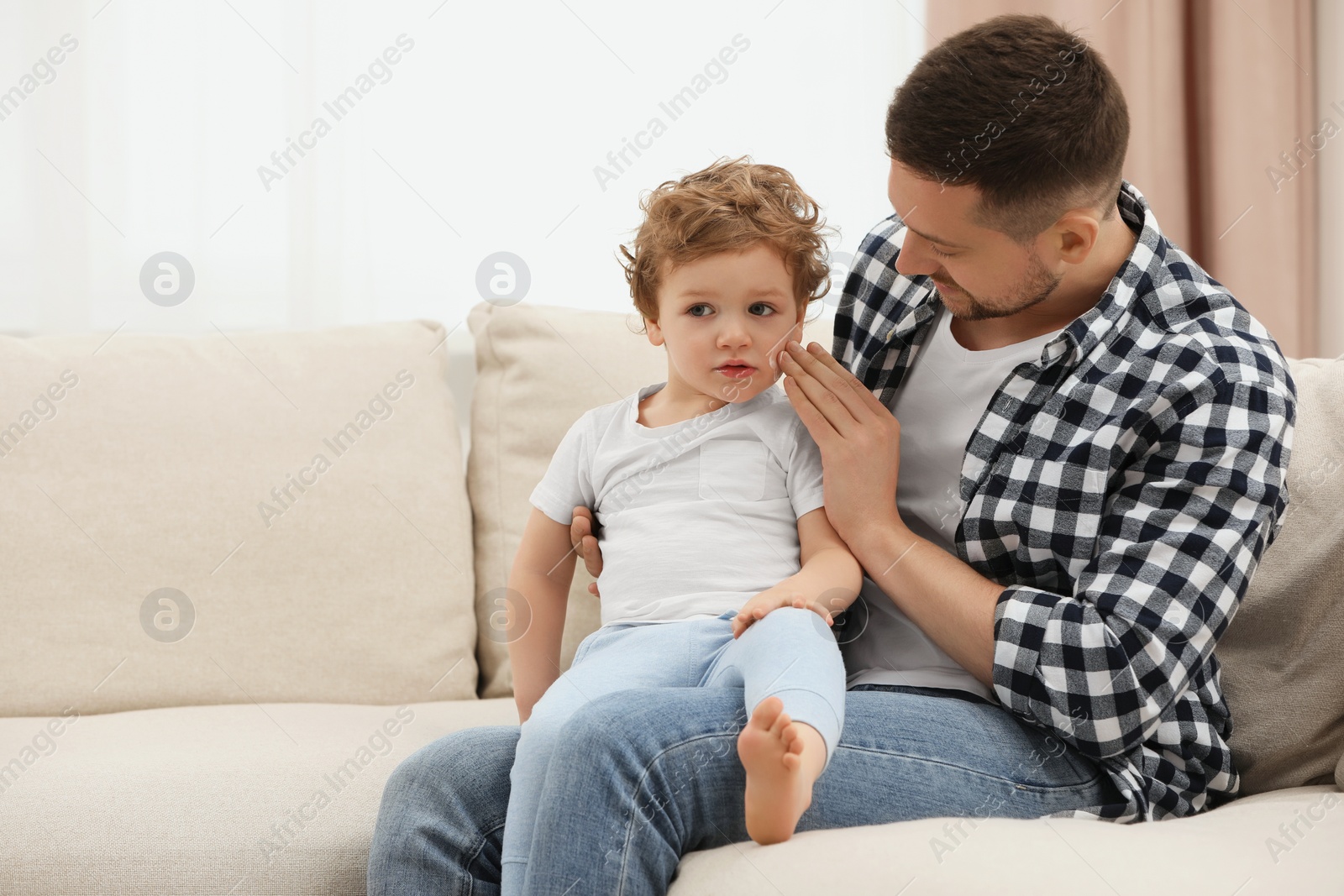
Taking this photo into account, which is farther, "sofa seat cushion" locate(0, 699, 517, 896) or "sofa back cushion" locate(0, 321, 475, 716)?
"sofa back cushion" locate(0, 321, 475, 716)

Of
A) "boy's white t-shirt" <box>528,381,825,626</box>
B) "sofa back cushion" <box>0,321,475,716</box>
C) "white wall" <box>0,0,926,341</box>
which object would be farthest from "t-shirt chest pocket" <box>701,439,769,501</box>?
"white wall" <box>0,0,926,341</box>

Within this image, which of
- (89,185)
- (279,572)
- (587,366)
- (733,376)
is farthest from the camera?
(89,185)

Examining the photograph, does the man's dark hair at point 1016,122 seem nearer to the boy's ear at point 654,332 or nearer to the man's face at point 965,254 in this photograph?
the man's face at point 965,254

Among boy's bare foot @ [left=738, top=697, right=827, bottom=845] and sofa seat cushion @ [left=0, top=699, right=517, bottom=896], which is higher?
boy's bare foot @ [left=738, top=697, right=827, bottom=845]

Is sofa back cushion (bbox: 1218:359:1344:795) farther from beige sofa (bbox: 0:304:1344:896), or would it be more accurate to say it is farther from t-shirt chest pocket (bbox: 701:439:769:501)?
t-shirt chest pocket (bbox: 701:439:769:501)

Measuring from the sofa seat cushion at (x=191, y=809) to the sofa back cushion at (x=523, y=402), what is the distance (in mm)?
324

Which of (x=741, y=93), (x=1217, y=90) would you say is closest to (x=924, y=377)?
(x=741, y=93)

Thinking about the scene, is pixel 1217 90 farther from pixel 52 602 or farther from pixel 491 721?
pixel 52 602

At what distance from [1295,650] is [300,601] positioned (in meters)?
1.28

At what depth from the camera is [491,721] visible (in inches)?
55.0

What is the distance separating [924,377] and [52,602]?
121 cm

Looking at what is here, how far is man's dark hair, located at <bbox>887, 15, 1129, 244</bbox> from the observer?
1059mm

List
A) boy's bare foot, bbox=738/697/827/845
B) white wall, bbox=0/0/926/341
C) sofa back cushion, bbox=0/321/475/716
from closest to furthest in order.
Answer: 1. boy's bare foot, bbox=738/697/827/845
2. sofa back cushion, bbox=0/321/475/716
3. white wall, bbox=0/0/926/341

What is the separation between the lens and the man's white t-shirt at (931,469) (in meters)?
1.17
